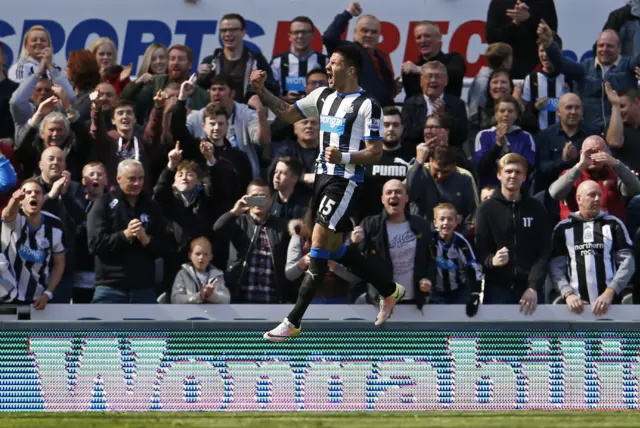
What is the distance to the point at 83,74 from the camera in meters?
14.5

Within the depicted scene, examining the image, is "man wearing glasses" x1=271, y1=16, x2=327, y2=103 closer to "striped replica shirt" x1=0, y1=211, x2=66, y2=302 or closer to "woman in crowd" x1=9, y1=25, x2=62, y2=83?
"woman in crowd" x1=9, y1=25, x2=62, y2=83

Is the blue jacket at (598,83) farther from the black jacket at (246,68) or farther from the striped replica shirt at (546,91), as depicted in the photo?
the black jacket at (246,68)

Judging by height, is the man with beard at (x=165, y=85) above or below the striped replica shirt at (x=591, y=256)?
above

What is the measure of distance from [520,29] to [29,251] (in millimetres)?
6517

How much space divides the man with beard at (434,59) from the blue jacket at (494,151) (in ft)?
3.13

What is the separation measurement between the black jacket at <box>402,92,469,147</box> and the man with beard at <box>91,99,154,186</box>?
2.78 metres

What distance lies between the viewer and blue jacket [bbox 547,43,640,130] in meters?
14.9

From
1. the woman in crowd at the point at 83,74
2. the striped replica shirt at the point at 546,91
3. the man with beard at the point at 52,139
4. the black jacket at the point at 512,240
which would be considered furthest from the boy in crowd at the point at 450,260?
the woman in crowd at the point at 83,74

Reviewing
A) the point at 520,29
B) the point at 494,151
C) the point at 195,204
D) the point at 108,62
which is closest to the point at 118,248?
the point at 195,204

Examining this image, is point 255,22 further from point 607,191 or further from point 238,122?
point 607,191

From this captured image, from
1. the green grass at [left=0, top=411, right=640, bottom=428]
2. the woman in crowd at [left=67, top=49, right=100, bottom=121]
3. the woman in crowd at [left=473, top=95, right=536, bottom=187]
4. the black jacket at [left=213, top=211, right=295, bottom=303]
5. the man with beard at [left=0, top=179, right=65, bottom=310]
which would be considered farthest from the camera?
the woman in crowd at [left=67, top=49, right=100, bottom=121]

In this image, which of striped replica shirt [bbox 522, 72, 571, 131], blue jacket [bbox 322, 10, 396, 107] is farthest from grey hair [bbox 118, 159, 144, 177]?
striped replica shirt [bbox 522, 72, 571, 131]

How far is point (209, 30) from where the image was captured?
1598 centimetres

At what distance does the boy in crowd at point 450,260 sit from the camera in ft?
39.8
